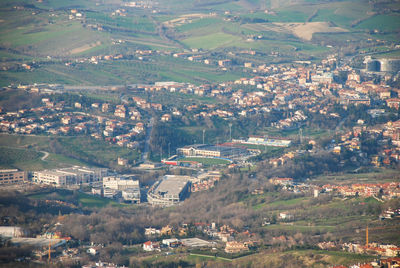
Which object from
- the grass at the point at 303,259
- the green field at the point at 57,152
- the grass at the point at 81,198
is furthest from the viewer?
the green field at the point at 57,152

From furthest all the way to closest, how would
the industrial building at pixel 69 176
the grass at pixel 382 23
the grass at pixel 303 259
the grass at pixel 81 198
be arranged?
the grass at pixel 382 23 → the industrial building at pixel 69 176 → the grass at pixel 81 198 → the grass at pixel 303 259

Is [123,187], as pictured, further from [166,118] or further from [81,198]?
[166,118]

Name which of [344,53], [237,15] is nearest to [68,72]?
[344,53]

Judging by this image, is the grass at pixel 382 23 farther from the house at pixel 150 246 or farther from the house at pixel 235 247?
the house at pixel 150 246

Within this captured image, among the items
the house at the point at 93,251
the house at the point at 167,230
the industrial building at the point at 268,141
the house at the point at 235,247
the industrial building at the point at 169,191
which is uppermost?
the house at the point at 93,251

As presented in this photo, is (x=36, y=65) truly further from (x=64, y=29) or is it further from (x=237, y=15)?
(x=237, y=15)

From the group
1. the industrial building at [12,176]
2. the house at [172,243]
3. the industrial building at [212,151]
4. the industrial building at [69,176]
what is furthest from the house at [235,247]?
the industrial building at [212,151]

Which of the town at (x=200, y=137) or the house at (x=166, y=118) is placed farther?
the house at (x=166, y=118)

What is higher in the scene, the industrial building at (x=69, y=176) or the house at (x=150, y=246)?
the house at (x=150, y=246)
